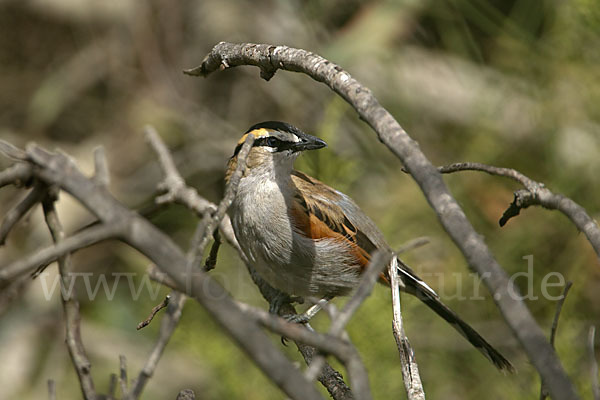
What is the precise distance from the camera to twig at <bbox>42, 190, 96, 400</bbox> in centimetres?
177

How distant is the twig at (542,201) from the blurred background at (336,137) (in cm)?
207

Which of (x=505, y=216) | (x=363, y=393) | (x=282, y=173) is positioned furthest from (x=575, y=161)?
(x=363, y=393)

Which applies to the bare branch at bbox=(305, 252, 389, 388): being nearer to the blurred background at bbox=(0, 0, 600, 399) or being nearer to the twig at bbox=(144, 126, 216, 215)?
the twig at bbox=(144, 126, 216, 215)

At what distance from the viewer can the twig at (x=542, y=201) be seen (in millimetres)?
2113

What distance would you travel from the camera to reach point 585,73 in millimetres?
5184

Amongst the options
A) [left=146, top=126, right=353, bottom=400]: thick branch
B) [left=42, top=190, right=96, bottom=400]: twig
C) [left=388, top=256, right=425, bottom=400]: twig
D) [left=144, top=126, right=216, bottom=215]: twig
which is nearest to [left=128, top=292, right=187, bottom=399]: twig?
[left=146, top=126, right=353, bottom=400]: thick branch

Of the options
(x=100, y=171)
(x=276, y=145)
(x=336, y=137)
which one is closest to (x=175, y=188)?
(x=276, y=145)

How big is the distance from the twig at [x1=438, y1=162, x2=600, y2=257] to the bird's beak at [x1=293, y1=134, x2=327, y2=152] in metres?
1.59

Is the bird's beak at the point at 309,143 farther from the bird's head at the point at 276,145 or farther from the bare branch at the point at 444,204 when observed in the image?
the bare branch at the point at 444,204

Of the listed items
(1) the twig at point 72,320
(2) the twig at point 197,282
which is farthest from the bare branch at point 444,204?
(1) the twig at point 72,320

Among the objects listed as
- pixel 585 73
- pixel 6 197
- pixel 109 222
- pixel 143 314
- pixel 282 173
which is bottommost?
pixel 143 314

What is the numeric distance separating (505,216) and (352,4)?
498cm

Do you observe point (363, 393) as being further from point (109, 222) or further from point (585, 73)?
point (585, 73)

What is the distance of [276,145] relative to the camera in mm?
4102
